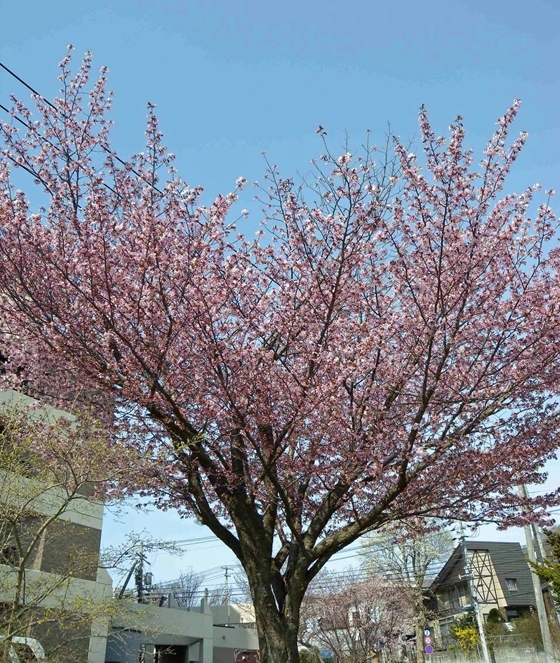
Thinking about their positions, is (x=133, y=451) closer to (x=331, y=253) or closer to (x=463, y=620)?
(x=331, y=253)

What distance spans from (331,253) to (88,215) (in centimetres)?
267

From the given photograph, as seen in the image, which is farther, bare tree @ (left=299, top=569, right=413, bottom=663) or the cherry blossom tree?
bare tree @ (left=299, top=569, right=413, bottom=663)

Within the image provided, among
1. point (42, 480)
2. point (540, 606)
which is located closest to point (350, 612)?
point (540, 606)

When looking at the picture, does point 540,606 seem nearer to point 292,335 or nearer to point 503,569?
point 292,335

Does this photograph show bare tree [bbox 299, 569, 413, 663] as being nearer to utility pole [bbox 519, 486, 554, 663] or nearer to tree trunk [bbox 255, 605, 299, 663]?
utility pole [bbox 519, 486, 554, 663]

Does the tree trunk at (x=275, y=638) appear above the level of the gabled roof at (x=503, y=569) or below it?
below

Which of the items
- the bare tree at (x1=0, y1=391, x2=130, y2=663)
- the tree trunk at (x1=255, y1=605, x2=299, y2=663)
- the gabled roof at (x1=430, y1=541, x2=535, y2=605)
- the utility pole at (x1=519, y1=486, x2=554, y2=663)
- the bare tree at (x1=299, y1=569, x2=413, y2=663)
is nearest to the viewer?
the tree trunk at (x1=255, y1=605, x2=299, y2=663)

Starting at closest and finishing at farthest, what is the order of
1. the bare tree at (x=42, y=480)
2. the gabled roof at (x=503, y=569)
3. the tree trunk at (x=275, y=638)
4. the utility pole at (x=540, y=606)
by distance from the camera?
the tree trunk at (x=275, y=638) → the bare tree at (x=42, y=480) → the utility pole at (x=540, y=606) → the gabled roof at (x=503, y=569)

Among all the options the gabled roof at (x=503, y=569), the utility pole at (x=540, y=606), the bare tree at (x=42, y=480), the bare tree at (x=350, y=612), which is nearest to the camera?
the bare tree at (x=42, y=480)

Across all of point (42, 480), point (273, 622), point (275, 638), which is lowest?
point (275, 638)

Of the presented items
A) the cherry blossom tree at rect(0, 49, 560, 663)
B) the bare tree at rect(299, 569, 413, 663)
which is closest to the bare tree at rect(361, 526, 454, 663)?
the bare tree at rect(299, 569, 413, 663)

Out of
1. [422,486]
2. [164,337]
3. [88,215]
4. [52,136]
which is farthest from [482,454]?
[52,136]

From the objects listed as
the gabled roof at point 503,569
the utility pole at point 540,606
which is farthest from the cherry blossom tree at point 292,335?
the gabled roof at point 503,569

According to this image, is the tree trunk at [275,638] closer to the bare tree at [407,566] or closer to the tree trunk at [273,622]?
the tree trunk at [273,622]
